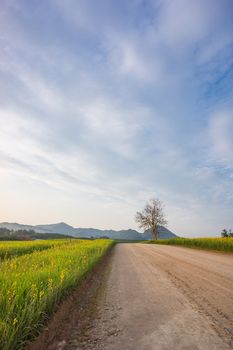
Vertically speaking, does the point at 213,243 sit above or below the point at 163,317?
above

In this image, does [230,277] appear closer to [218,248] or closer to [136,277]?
[136,277]

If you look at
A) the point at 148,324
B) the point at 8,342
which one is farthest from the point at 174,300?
the point at 8,342

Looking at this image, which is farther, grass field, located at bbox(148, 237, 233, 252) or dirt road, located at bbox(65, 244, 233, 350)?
grass field, located at bbox(148, 237, 233, 252)

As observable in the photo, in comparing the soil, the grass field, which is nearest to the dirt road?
the soil

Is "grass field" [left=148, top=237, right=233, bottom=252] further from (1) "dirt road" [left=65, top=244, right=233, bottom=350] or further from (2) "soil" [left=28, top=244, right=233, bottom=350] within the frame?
(2) "soil" [left=28, top=244, right=233, bottom=350]

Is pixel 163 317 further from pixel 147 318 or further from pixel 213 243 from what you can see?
pixel 213 243

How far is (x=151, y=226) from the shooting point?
266 feet

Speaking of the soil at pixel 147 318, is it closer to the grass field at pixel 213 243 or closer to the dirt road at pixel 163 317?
the dirt road at pixel 163 317

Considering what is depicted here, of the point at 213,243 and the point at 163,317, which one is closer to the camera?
the point at 163,317

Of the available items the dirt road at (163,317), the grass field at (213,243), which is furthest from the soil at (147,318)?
the grass field at (213,243)

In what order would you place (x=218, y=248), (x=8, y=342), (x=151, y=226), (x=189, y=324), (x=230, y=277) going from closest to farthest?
(x=8, y=342)
(x=189, y=324)
(x=230, y=277)
(x=218, y=248)
(x=151, y=226)

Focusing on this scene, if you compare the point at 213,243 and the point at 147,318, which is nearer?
the point at 147,318

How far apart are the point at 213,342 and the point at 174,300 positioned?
2.59 meters

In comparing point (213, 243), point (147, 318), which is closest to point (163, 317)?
point (147, 318)
